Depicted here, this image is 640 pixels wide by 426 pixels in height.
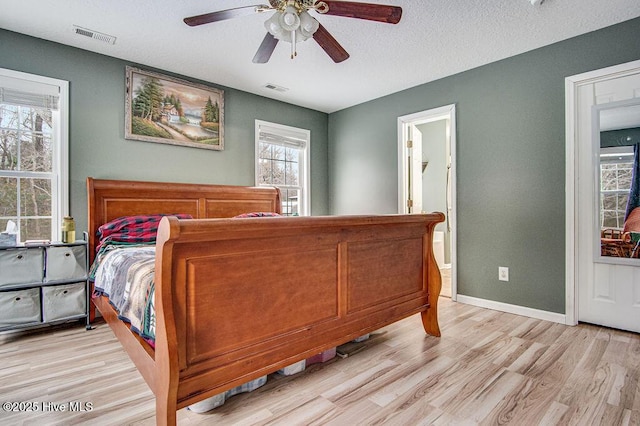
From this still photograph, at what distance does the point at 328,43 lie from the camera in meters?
2.24

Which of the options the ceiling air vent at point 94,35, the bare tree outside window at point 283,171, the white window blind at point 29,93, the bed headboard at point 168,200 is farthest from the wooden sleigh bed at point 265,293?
the bare tree outside window at point 283,171

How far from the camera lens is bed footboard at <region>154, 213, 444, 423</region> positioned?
127 centimetres

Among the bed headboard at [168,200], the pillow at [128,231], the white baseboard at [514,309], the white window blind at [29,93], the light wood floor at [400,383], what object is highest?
the white window blind at [29,93]

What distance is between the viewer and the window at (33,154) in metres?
2.77

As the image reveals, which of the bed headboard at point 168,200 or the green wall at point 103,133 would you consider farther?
the bed headboard at point 168,200

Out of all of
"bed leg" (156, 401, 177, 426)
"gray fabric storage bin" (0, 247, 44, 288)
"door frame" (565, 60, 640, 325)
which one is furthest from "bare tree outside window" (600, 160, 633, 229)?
"gray fabric storage bin" (0, 247, 44, 288)

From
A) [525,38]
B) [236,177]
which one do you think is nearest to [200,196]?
[236,177]

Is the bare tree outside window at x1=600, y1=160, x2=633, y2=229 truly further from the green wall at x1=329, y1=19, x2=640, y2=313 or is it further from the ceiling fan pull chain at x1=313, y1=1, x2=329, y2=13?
the ceiling fan pull chain at x1=313, y1=1, x2=329, y2=13

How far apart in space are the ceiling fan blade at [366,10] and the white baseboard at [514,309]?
2.79 meters

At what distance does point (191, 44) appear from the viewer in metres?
2.93

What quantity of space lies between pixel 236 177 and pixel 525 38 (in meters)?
3.24

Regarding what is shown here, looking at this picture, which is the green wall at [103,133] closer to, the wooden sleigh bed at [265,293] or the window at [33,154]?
the window at [33,154]

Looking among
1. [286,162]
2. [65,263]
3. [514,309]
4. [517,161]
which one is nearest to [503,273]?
[514,309]

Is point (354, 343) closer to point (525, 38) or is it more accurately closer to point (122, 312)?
point (122, 312)
